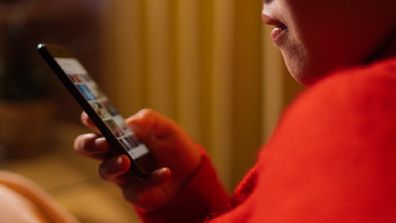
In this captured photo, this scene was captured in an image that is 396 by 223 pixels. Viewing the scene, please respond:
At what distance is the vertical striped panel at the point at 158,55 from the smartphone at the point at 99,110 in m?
0.64

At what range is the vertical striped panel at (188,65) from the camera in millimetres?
1256

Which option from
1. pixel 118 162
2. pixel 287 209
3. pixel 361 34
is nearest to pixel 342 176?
pixel 287 209

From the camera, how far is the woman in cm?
27

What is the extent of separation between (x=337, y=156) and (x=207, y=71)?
3.25 feet

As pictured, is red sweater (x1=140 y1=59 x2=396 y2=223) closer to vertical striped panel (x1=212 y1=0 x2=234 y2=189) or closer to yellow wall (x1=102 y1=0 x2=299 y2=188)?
yellow wall (x1=102 y1=0 x2=299 y2=188)

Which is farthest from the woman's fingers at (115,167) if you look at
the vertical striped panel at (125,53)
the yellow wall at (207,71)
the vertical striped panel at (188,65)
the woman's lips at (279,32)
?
the vertical striped panel at (125,53)

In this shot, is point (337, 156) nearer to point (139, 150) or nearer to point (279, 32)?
point (279, 32)

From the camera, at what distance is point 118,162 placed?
646mm

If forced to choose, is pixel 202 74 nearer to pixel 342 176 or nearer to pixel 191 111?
pixel 191 111

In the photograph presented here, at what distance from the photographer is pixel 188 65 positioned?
1.28m

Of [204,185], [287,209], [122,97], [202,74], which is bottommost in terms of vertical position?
[122,97]

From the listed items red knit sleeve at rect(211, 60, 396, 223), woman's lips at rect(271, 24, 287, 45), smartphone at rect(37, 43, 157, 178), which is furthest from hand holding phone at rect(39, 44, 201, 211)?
red knit sleeve at rect(211, 60, 396, 223)

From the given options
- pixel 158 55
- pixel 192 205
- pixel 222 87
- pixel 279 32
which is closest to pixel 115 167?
pixel 192 205

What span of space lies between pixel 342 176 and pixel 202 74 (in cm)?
101
